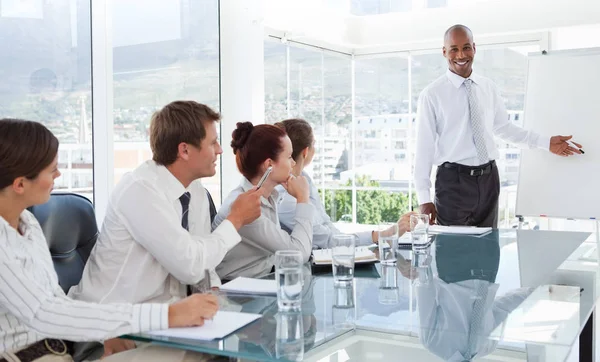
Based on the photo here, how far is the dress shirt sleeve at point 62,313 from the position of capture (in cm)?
145

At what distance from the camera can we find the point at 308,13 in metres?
6.45

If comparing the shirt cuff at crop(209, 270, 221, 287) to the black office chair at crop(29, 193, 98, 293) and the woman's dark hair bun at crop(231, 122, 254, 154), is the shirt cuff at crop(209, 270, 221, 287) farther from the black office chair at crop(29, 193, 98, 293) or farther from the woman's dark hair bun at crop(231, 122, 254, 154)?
the woman's dark hair bun at crop(231, 122, 254, 154)

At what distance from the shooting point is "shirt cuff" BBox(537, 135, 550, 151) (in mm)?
4270

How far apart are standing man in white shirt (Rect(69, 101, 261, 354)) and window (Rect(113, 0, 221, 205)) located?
220 cm

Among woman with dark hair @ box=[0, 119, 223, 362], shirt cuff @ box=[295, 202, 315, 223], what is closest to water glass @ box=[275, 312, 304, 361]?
woman with dark hair @ box=[0, 119, 223, 362]

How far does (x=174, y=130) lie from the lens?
2059 millimetres

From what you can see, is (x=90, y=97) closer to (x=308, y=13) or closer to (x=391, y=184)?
(x=308, y=13)

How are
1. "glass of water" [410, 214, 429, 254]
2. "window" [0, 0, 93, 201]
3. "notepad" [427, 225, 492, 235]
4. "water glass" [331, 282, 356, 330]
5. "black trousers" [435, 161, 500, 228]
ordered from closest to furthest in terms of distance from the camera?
1. "water glass" [331, 282, 356, 330]
2. "glass of water" [410, 214, 429, 254]
3. "notepad" [427, 225, 492, 235]
4. "window" [0, 0, 93, 201]
5. "black trousers" [435, 161, 500, 228]

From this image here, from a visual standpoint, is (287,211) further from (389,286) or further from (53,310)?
(53,310)

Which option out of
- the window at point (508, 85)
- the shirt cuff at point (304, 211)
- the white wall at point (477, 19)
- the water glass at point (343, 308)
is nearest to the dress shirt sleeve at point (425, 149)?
the shirt cuff at point (304, 211)

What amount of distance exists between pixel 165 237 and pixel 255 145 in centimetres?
74

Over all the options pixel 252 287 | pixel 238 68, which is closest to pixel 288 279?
pixel 252 287

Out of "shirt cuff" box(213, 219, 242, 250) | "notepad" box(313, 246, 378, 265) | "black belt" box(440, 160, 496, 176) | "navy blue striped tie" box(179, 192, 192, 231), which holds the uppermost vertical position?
"black belt" box(440, 160, 496, 176)

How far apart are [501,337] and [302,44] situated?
5550mm
